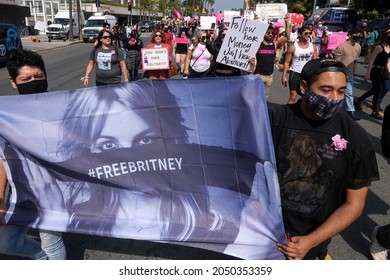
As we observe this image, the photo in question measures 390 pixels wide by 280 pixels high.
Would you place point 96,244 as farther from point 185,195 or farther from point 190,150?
point 190,150

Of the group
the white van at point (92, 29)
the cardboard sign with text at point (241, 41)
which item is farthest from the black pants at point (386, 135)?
the white van at point (92, 29)

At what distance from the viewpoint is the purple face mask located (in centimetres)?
174

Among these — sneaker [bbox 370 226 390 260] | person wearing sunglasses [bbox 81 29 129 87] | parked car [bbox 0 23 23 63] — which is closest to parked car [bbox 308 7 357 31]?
parked car [bbox 0 23 23 63]

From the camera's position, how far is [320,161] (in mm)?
1749

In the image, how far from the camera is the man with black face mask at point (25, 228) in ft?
7.58

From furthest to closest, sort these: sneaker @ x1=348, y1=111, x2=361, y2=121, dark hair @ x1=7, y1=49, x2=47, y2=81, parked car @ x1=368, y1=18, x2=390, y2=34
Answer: parked car @ x1=368, y1=18, x2=390, y2=34, sneaker @ x1=348, y1=111, x2=361, y2=121, dark hair @ x1=7, y1=49, x2=47, y2=81

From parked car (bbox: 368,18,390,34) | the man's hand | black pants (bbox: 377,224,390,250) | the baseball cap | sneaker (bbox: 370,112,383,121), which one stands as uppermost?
parked car (bbox: 368,18,390,34)

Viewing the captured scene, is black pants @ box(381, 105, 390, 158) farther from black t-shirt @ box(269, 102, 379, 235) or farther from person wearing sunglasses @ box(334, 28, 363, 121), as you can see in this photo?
person wearing sunglasses @ box(334, 28, 363, 121)

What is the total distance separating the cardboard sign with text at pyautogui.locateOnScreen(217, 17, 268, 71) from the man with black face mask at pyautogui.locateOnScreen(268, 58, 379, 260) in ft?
12.6

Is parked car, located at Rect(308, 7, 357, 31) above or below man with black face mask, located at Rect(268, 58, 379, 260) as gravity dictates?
above

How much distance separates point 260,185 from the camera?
2.06 meters

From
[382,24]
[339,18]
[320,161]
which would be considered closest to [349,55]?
[320,161]

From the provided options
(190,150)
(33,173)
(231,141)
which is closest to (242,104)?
(231,141)

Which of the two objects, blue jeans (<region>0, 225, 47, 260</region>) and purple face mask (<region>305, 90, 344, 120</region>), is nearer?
purple face mask (<region>305, 90, 344, 120</region>)
